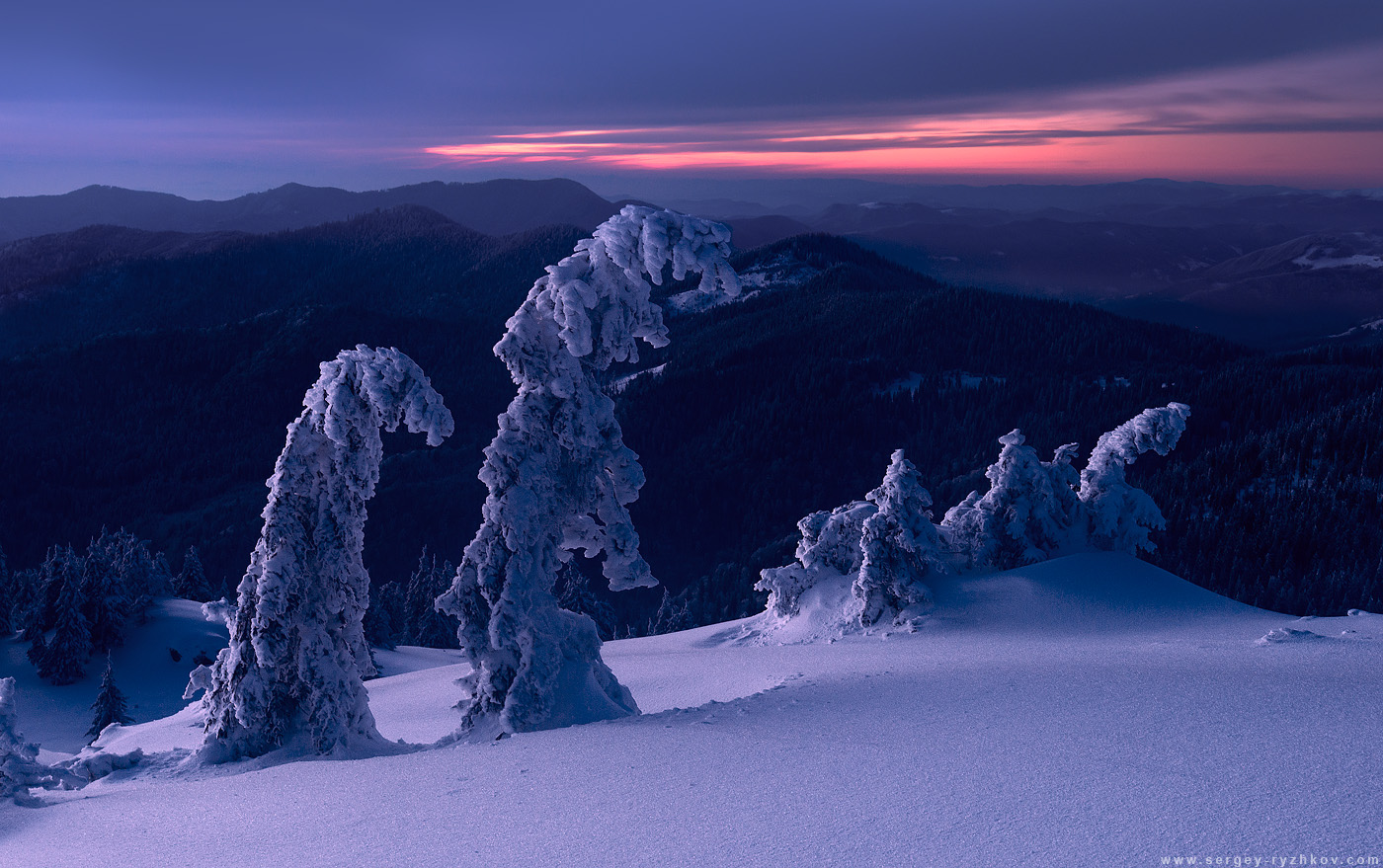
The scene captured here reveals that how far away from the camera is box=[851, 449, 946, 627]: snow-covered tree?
21297 millimetres

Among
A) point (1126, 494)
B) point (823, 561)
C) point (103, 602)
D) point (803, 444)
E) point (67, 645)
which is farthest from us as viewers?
point (803, 444)

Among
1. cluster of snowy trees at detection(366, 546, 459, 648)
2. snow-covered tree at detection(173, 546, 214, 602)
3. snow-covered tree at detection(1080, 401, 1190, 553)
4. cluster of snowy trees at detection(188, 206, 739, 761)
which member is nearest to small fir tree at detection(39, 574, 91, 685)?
snow-covered tree at detection(173, 546, 214, 602)

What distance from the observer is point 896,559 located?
70.2ft

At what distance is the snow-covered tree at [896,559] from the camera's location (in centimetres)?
2130

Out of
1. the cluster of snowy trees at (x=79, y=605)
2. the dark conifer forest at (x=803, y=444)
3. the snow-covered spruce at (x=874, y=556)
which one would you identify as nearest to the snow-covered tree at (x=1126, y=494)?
the snow-covered spruce at (x=874, y=556)

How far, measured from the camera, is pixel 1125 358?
178 m

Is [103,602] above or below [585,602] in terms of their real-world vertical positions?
above

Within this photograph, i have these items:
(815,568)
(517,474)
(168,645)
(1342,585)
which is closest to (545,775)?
(517,474)

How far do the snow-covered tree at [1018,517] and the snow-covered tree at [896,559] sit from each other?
3.08 m

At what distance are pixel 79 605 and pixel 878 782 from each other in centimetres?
5337

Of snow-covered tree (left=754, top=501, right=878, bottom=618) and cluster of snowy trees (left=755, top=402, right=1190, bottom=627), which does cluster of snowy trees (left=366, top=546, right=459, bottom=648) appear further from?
cluster of snowy trees (left=755, top=402, right=1190, bottom=627)

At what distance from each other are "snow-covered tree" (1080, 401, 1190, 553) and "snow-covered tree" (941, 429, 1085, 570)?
25.7 inches

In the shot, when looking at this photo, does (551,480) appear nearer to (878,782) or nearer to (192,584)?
(878,782)

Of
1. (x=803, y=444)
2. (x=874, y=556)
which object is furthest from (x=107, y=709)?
(x=803, y=444)
